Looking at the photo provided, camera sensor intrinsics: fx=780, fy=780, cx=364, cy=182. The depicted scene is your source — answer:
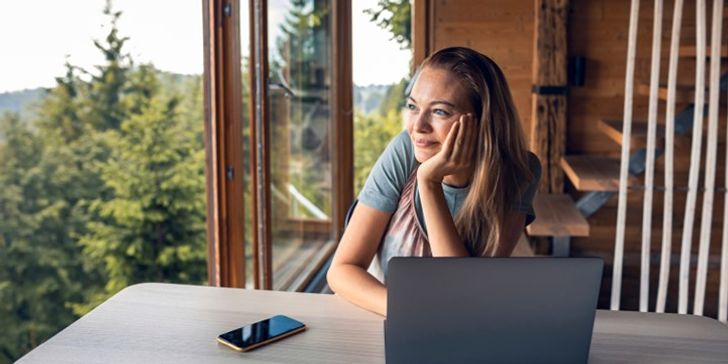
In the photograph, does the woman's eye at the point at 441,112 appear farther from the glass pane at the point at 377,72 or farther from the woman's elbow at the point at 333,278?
the glass pane at the point at 377,72

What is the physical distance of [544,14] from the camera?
3.84m

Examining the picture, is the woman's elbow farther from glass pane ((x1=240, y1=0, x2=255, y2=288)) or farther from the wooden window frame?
glass pane ((x1=240, y1=0, x2=255, y2=288))

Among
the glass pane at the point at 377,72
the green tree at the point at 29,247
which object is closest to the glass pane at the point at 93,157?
the green tree at the point at 29,247

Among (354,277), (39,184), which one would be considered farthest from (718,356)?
(39,184)

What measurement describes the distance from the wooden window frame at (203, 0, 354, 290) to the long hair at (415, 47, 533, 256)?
→ 107 cm

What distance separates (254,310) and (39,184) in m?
0.97

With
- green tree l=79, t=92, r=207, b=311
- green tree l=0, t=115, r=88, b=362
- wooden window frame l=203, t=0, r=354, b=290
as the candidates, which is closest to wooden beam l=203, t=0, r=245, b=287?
wooden window frame l=203, t=0, r=354, b=290

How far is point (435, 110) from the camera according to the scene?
5.03 ft

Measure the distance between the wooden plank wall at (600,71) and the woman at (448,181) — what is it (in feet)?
8.43

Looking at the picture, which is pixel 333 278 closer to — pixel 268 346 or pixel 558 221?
pixel 268 346

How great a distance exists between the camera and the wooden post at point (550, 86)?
385 centimetres

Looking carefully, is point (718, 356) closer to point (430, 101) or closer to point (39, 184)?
point (430, 101)

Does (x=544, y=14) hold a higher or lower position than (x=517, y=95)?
higher

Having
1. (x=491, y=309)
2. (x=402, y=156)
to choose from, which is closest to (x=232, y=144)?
(x=402, y=156)
